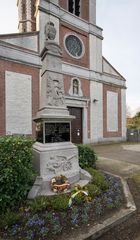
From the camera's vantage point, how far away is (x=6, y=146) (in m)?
2.96

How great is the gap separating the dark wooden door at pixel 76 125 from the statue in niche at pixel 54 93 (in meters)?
8.56

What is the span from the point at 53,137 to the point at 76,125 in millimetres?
9257

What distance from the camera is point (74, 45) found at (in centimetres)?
1354

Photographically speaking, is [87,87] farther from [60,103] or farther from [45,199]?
[45,199]

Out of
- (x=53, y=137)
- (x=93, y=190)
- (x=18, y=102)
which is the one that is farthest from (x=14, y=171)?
(x=18, y=102)

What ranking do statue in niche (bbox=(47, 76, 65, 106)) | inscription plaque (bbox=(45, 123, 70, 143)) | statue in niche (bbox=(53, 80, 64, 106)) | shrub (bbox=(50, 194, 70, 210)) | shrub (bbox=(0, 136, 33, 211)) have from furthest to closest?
statue in niche (bbox=(53, 80, 64, 106)), statue in niche (bbox=(47, 76, 65, 106)), inscription plaque (bbox=(45, 123, 70, 143)), shrub (bbox=(50, 194, 70, 210)), shrub (bbox=(0, 136, 33, 211))

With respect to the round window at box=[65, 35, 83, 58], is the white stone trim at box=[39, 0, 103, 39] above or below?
above

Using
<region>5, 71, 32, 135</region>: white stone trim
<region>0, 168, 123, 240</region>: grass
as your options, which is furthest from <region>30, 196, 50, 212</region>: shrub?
<region>5, 71, 32, 135</region>: white stone trim

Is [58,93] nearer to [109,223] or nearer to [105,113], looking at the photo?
[109,223]

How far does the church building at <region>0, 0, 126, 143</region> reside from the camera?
1023 cm

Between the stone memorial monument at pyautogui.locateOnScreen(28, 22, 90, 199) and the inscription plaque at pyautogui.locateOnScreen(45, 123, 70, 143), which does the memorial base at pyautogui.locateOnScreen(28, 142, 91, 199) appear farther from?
the inscription plaque at pyautogui.locateOnScreen(45, 123, 70, 143)

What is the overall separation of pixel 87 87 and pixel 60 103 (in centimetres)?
978

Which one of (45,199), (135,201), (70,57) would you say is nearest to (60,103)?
(45,199)

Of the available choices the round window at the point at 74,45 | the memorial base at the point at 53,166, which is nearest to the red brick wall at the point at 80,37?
the round window at the point at 74,45
